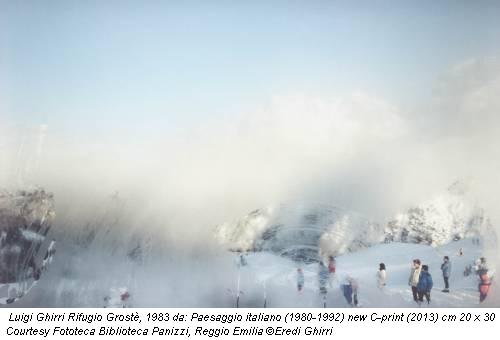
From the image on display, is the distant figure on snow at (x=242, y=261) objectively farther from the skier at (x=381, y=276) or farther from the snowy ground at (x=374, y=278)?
the skier at (x=381, y=276)

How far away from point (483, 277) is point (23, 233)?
12.7ft

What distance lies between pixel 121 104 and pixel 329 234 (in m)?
2.12

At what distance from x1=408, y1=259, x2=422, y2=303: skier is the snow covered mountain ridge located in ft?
0.61

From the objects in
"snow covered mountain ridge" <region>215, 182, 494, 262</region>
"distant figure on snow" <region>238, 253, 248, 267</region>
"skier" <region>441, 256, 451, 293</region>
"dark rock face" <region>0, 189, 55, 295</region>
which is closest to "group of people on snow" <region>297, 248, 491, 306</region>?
"skier" <region>441, 256, 451, 293</region>

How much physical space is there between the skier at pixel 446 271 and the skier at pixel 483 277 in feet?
0.82

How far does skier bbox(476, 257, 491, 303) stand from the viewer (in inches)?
168

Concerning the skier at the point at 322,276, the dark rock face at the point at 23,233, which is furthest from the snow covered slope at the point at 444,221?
the dark rock face at the point at 23,233

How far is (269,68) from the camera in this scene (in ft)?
→ 14.6

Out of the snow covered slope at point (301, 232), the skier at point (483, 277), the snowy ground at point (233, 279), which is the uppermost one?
the snow covered slope at point (301, 232)

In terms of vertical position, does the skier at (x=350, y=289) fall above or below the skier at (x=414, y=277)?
below

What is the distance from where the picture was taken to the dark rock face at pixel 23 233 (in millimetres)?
4137

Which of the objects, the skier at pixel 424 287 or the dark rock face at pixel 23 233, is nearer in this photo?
the dark rock face at pixel 23 233

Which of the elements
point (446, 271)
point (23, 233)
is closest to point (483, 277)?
point (446, 271)

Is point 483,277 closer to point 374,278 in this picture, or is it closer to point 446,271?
point 446,271
